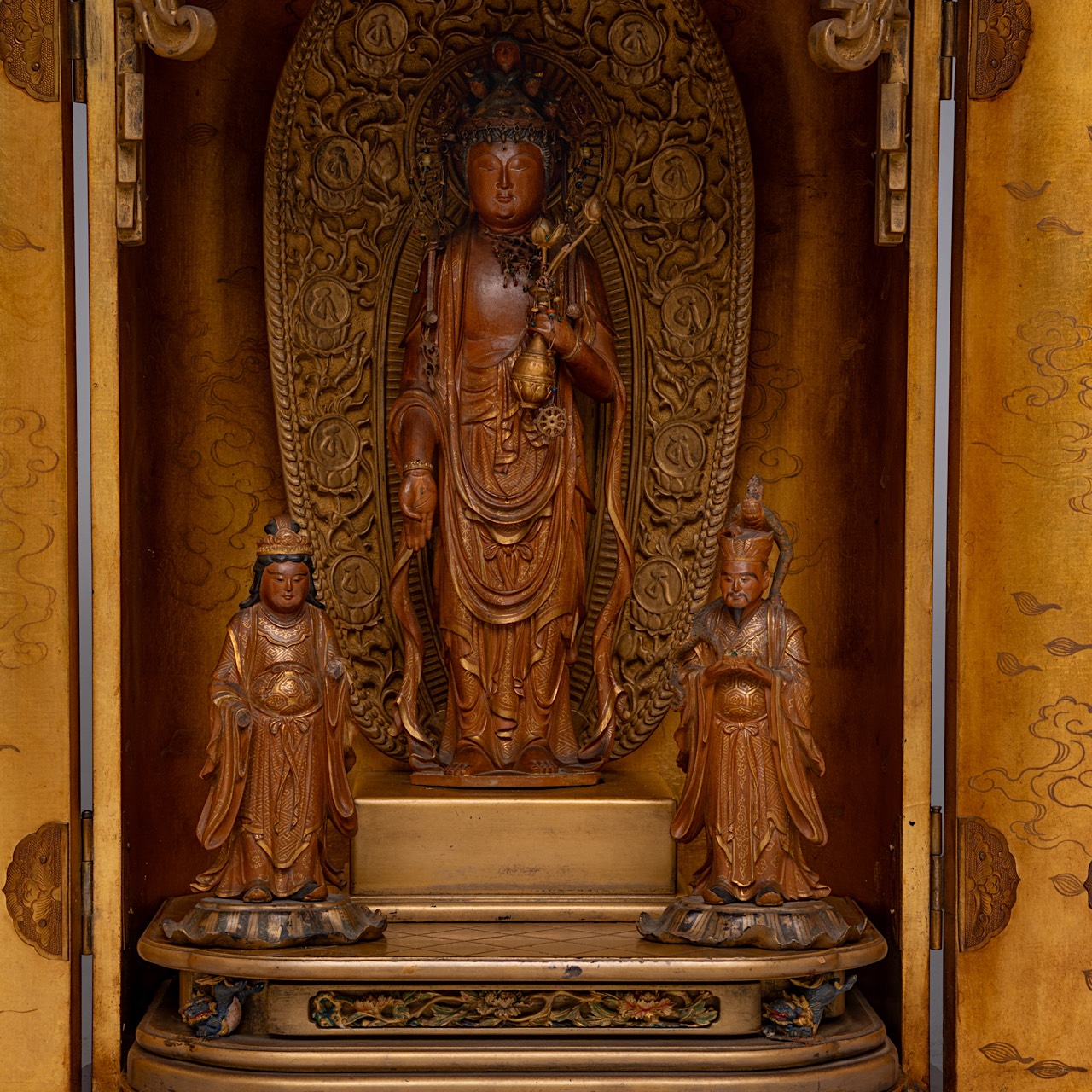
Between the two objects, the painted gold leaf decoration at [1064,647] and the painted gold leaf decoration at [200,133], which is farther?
Result: the painted gold leaf decoration at [200,133]

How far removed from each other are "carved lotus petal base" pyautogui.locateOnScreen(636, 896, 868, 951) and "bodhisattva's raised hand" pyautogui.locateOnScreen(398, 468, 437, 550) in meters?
1.09

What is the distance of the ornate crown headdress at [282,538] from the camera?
172 inches

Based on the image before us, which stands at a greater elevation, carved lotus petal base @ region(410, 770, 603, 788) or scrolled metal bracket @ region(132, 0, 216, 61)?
scrolled metal bracket @ region(132, 0, 216, 61)

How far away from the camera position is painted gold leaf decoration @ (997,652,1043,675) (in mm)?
4414

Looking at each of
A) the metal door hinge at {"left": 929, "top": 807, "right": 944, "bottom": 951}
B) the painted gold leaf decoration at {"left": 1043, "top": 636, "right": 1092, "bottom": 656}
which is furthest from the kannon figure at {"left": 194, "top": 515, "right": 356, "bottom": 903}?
the painted gold leaf decoration at {"left": 1043, "top": 636, "right": 1092, "bottom": 656}

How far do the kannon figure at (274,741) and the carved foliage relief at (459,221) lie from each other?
2.22ft

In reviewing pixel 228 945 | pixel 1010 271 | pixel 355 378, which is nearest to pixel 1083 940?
pixel 1010 271

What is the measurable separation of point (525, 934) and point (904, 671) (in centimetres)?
98

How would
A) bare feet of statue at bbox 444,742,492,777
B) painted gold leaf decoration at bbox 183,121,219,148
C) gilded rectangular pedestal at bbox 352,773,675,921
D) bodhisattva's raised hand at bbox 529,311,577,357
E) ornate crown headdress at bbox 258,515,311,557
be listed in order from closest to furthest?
ornate crown headdress at bbox 258,515,311,557 → gilded rectangular pedestal at bbox 352,773,675,921 → bodhisattva's raised hand at bbox 529,311,577,357 → bare feet of statue at bbox 444,742,492,777 → painted gold leaf decoration at bbox 183,121,219,148

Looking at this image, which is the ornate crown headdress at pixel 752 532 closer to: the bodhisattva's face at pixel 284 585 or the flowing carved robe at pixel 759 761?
the flowing carved robe at pixel 759 761

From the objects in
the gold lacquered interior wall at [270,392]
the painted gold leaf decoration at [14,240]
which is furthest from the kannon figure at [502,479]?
the painted gold leaf decoration at [14,240]

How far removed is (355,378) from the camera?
514cm

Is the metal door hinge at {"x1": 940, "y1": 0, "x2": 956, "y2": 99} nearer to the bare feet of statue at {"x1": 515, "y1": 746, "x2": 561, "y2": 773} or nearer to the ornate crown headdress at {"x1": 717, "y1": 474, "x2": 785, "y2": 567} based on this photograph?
the ornate crown headdress at {"x1": 717, "y1": 474, "x2": 785, "y2": 567}

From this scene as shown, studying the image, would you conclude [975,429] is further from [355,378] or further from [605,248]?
[355,378]
